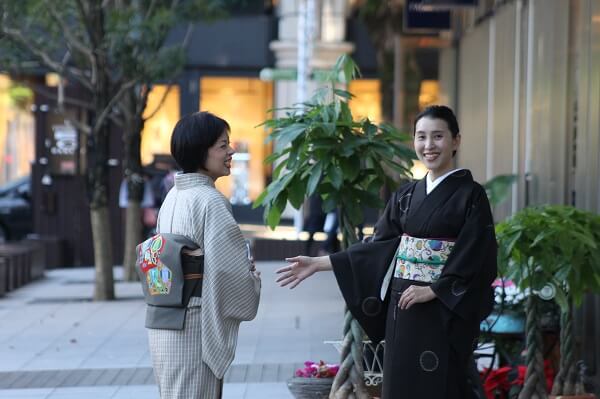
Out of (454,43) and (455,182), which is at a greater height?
(454,43)

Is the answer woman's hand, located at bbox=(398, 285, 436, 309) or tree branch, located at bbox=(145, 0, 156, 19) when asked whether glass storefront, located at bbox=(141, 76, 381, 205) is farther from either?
woman's hand, located at bbox=(398, 285, 436, 309)

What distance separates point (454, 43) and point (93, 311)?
8249 millimetres

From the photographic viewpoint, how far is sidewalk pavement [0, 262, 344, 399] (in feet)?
27.6

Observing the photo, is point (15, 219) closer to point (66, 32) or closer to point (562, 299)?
point (66, 32)

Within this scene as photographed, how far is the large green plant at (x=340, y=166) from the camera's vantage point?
625 centimetres

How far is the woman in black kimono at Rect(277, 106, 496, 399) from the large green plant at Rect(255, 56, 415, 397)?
1185 millimetres

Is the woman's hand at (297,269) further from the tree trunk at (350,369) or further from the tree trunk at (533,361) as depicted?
the tree trunk at (533,361)

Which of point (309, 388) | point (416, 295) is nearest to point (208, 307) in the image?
point (416, 295)

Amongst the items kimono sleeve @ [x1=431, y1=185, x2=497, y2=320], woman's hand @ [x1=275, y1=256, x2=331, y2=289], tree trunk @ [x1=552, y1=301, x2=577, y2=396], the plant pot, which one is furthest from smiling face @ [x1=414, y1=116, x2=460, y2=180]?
tree trunk @ [x1=552, y1=301, x2=577, y2=396]

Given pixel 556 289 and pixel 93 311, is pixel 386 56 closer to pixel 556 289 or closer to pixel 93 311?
pixel 93 311

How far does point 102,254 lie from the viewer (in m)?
13.6

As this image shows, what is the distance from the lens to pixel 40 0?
13.7m

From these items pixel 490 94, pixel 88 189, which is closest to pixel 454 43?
pixel 490 94

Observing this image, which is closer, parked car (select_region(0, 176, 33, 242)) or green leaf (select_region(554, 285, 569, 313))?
green leaf (select_region(554, 285, 569, 313))
